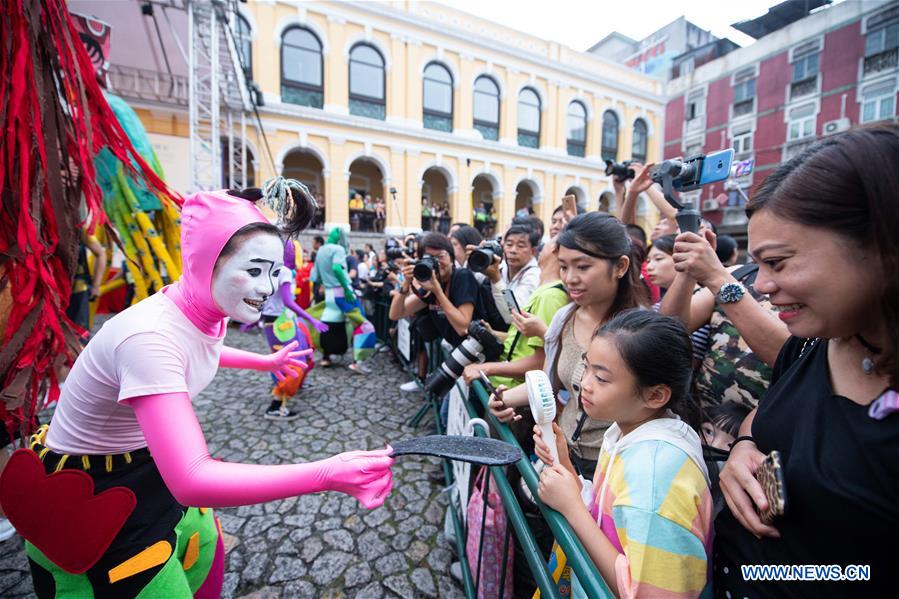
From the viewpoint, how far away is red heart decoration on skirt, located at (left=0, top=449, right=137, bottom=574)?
1104mm

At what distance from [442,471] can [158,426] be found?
7.68 feet

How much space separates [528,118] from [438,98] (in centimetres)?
514

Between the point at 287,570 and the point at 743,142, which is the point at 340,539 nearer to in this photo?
the point at 287,570

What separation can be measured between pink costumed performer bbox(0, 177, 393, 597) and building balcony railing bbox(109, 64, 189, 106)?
47.2ft

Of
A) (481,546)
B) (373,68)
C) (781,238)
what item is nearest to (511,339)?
(481,546)

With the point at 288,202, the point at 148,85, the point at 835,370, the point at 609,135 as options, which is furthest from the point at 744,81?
the point at 288,202

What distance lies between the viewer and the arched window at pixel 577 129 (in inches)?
824

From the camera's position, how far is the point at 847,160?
71 cm

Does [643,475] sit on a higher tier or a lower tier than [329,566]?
higher

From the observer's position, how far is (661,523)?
2.85 feet

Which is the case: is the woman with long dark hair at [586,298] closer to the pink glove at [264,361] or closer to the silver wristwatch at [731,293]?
the silver wristwatch at [731,293]

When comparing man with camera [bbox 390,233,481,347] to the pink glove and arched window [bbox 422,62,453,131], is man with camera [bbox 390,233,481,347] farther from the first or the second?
arched window [bbox 422,62,453,131]

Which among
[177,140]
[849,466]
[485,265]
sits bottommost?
[849,466]

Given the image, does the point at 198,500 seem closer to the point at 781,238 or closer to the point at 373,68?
the point at 781,238
